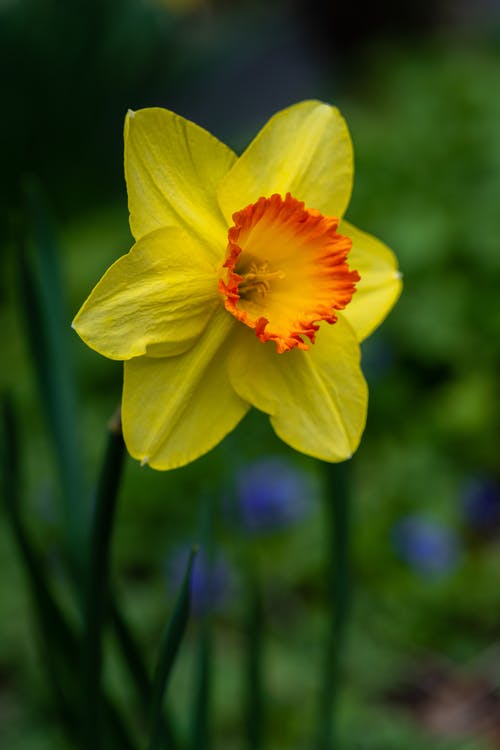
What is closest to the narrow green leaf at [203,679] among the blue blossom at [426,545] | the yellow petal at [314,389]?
the yellow petal at [314,389]

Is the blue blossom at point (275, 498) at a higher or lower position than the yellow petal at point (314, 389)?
lower

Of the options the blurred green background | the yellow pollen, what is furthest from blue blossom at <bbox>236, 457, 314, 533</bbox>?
the yellow pollen

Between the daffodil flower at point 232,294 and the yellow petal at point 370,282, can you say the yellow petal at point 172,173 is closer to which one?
the daffodil flower at point 232,294

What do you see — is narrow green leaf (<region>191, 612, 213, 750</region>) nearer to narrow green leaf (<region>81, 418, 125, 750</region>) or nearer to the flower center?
narrow green leaf (<region>81, 418, 125, 750</region>)

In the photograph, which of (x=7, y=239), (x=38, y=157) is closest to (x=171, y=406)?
(x=7, y=239)

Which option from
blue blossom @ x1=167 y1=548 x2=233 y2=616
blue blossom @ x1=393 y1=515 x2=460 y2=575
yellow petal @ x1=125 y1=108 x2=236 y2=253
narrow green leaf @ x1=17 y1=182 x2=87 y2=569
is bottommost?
blue blossom @ x1=167 y1=548 x2=233 y2=616

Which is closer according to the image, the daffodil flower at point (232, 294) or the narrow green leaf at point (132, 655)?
the daffodil flower at point (232, 294)
